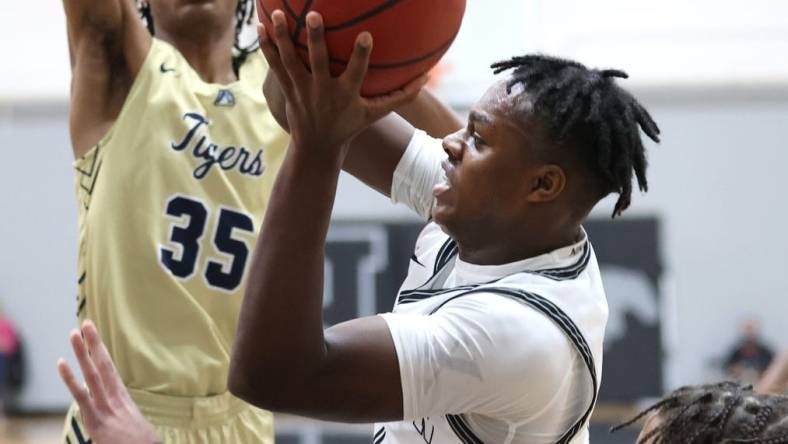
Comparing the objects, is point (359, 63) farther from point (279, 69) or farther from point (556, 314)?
point (556, 314)

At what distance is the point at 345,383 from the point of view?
1643mm

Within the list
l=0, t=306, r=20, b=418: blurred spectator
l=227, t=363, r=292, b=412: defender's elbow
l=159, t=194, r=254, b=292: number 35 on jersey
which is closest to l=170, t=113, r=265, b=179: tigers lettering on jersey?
l=159, t=194, r=254, b=292: number 35 on jersey

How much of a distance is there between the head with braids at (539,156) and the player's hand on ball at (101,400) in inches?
23.4

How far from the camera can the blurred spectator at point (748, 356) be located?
10.6m

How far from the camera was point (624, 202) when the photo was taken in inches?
79.2

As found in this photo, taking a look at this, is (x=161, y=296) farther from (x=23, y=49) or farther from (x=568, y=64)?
(x=23, y=49)

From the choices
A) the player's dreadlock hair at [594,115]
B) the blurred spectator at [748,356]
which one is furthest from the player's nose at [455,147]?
the blurred spectator at [748,356]

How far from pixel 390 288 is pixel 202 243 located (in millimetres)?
4629

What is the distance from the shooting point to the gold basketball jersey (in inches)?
119

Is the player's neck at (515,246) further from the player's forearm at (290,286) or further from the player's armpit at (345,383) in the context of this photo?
the player's forearm at (290,286)

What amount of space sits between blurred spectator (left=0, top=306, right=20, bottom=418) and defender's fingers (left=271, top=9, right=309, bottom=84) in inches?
420

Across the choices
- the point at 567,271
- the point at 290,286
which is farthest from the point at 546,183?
the point at 290,286

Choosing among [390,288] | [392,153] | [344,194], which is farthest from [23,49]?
[392,153]

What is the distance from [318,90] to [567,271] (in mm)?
643
